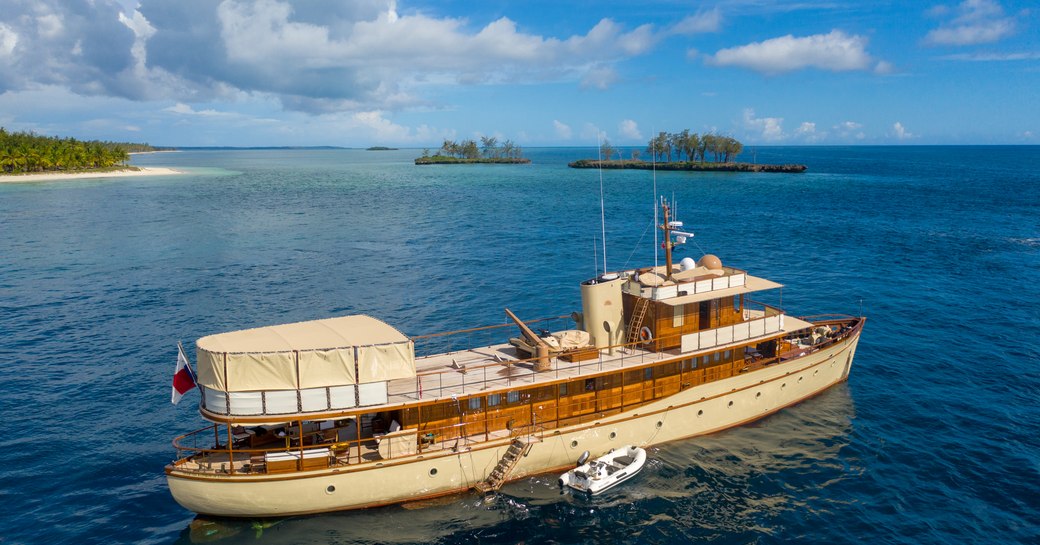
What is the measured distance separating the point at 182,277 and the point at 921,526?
52.8m

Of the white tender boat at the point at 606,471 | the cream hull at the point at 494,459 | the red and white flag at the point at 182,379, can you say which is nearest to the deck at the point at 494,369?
the cream hull at the point at 494,459

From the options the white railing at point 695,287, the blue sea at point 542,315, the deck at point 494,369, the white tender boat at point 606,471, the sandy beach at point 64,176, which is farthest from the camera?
the sandy beach at point 64,176

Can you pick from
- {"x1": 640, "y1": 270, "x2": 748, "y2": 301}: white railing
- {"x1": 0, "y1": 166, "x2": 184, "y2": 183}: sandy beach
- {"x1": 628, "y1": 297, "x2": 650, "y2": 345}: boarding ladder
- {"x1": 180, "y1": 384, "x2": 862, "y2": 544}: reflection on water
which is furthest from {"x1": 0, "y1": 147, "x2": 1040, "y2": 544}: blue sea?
{"x1": 0, "y1": 166, "x2": 184, "y2": 183}: sandy beach

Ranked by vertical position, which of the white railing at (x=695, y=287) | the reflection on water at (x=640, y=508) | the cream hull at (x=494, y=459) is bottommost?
the reflection on water at (x=640, y=508)

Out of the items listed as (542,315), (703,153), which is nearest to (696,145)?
(703,153)

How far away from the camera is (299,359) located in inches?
786

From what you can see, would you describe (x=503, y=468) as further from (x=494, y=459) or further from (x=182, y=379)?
(x=182, y=379)

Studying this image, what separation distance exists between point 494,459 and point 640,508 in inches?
208

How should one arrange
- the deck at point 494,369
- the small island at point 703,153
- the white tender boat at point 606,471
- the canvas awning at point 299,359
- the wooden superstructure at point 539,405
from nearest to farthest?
the canvas awning at point 299,359 → the wooden superstructure at point 539,405 → the white tender boat at point 606,471 → the deck at point 494,369 → the small island at point 703,153

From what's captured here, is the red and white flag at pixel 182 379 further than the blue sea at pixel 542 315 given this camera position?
No

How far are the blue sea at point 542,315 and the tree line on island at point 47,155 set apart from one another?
64792 millimetres

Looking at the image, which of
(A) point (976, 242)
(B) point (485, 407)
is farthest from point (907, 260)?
(B) point (485, 407)

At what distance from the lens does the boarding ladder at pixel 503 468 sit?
72.5ft

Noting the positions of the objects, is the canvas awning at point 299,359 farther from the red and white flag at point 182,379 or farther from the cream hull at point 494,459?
the cream hull at point 494,459
